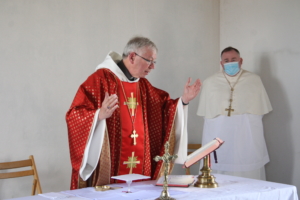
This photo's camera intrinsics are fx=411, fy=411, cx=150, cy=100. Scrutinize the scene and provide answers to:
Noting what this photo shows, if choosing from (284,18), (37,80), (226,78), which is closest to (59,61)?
(37,80)

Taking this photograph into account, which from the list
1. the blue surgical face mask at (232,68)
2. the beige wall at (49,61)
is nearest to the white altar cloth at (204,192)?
the beige wall at (49,61)

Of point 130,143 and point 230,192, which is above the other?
point 130,143

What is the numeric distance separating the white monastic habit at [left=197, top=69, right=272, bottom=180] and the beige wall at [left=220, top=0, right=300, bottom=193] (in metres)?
0.36

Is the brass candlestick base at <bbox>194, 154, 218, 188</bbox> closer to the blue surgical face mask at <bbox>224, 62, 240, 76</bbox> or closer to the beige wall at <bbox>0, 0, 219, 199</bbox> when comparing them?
the beige wall at <bbox>0, 0, 219, 199</bbox>

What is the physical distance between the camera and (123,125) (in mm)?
4000

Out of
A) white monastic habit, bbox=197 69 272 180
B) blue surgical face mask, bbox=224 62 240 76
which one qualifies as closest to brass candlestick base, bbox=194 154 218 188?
white monastic habit, bbox=197 69 272 180

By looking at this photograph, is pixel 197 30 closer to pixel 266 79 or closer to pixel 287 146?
pixel 266 79

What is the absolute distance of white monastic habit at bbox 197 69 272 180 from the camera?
18.5 feet

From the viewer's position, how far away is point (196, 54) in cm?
672

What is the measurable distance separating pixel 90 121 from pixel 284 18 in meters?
3.74

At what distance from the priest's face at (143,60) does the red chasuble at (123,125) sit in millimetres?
185

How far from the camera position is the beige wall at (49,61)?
466 cm

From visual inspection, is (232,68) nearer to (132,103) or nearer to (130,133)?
(132,103)

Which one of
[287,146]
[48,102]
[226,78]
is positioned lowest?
[287,146]
